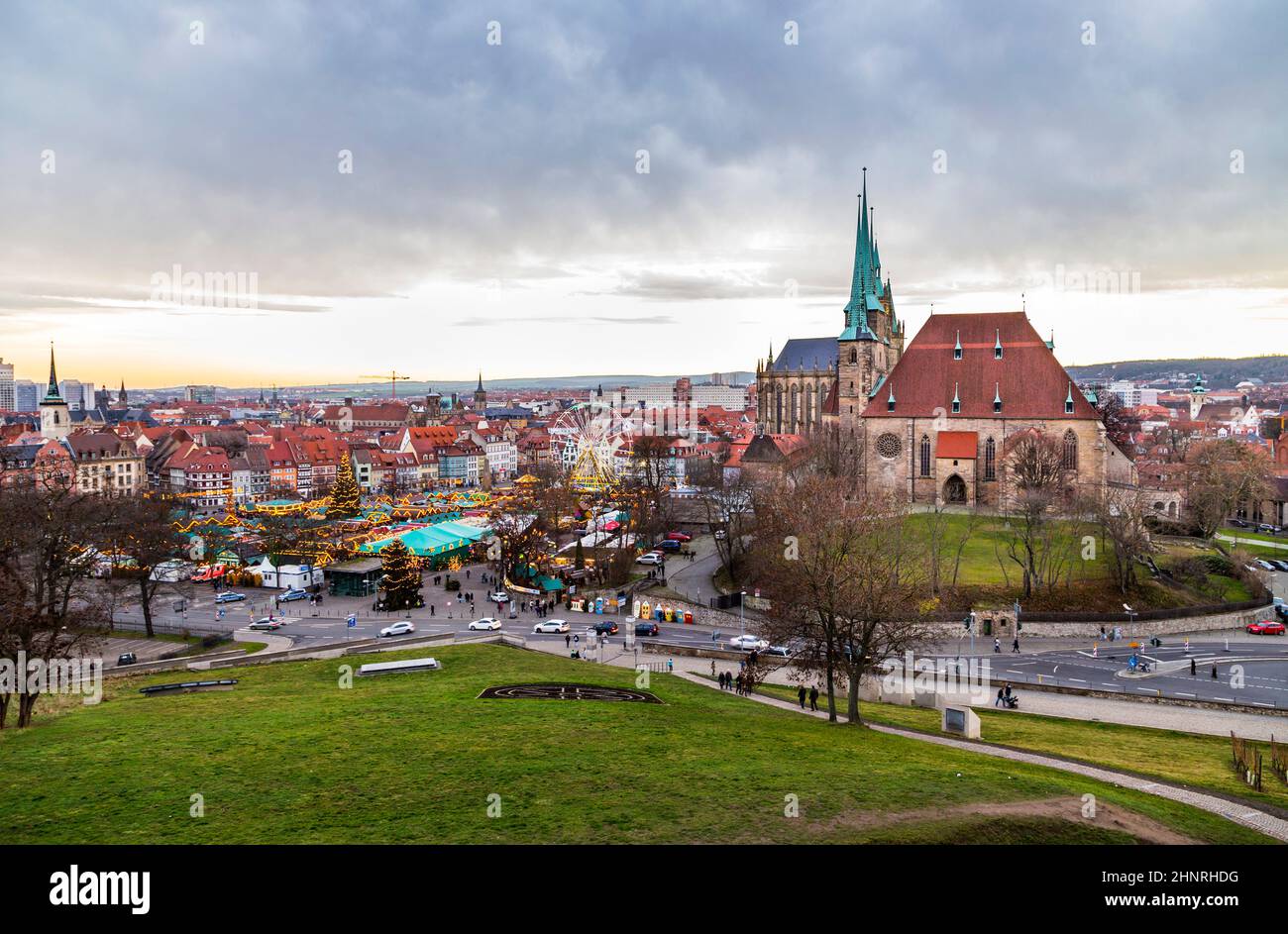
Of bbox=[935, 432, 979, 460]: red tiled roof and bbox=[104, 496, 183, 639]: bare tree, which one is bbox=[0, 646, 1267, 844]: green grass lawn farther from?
bbox=[935, 432, 979, 460]: red tiled roof

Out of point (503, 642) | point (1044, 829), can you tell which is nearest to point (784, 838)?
point (1044, 829)

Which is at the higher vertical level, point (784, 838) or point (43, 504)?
point (43, 504)

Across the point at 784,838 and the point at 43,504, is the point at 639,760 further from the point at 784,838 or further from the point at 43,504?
the point at 43,504

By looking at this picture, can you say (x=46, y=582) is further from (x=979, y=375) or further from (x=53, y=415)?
(x=53, y=415)

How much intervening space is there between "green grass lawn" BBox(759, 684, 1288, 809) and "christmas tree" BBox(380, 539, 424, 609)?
77.5 ft

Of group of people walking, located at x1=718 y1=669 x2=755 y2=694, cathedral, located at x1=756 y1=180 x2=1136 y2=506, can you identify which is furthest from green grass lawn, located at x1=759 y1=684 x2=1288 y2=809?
cathedral, located at x1=756 y1=180 x2=1136 y2=506

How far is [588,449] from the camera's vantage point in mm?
98250

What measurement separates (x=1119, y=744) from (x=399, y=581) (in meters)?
34.4

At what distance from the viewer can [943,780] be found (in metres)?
16.7

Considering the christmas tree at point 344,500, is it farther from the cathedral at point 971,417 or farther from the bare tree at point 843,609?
the bare tree at point 843,609

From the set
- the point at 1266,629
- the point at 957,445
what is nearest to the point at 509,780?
the point at 1266,629

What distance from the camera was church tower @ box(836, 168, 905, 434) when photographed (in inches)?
2820

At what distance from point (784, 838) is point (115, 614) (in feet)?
150

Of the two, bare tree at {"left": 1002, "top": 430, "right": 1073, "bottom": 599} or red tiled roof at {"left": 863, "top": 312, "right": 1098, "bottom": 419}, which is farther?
red tiled roof at {"left": 863, "top": 312, "right": 1098, "bottom": 419}
